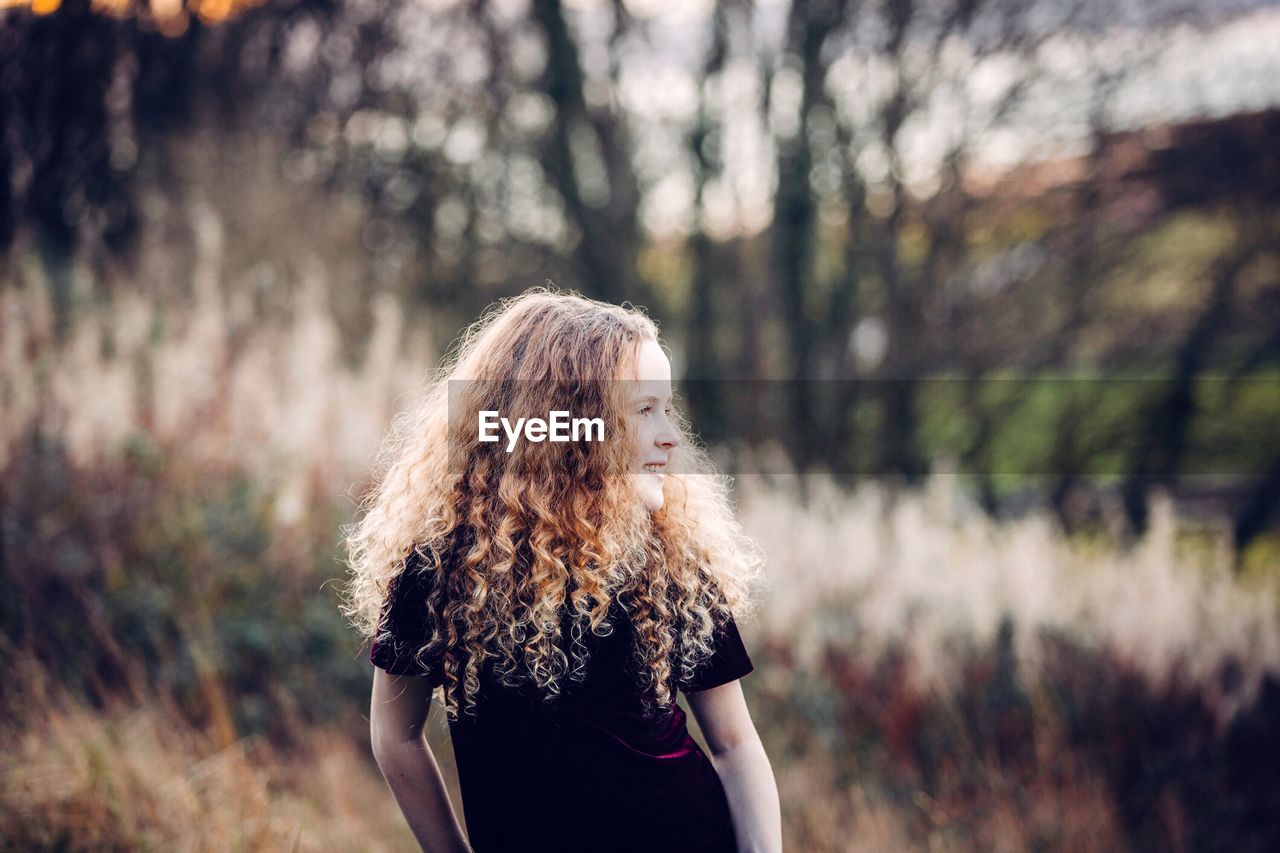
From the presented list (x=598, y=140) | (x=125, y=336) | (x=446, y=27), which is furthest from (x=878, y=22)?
(x=125, y=336)

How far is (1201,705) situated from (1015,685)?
0.78m

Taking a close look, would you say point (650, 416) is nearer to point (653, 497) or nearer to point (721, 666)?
point (653, 497)

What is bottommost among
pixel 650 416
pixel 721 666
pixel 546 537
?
pixel 721 666

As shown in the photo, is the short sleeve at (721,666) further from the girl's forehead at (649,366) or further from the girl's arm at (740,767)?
the girl's forehead at (649,366)

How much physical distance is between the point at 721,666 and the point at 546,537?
1.18ft

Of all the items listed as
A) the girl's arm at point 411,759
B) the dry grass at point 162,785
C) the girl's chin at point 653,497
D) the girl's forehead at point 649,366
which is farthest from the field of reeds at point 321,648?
the girl's forehead at point 649,366

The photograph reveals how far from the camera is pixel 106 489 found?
386cm

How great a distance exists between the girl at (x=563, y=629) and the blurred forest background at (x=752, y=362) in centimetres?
154

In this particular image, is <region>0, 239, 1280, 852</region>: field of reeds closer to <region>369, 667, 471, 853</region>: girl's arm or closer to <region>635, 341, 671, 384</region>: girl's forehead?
<region>369, 667, 471, 853</region>: girl's arm

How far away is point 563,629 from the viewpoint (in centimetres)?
147

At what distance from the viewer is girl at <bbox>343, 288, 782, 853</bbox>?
140 cm

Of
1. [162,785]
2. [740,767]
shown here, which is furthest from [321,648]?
[740,767]

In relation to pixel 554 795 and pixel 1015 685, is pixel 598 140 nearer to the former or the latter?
pixel 1015 685

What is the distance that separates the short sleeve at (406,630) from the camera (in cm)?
141
